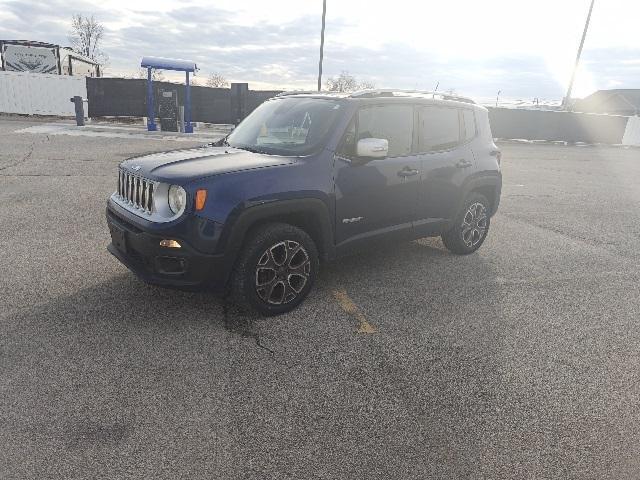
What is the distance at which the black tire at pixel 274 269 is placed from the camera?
349 cm

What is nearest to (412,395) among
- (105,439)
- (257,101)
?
(105,439)

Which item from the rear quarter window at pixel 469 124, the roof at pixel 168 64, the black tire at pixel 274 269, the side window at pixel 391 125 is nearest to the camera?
the black tire at pixel 274 269

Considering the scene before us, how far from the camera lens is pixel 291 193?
139 inches

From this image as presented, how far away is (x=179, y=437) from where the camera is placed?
2393mm

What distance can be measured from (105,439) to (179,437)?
38 centimetres

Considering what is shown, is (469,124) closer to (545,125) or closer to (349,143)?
(349,143)

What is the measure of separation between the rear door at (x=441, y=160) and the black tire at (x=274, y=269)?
150 centimetres

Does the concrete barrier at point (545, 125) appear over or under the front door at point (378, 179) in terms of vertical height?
over

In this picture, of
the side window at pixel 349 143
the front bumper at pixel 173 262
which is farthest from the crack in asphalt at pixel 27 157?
the side window at pixel 349 143

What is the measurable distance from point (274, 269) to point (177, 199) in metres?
0.93

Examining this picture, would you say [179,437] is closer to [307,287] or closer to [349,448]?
[349,448]

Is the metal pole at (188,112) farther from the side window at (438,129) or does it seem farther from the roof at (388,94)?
the side window at (438,129)

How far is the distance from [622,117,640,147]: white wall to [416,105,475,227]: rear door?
30.1m

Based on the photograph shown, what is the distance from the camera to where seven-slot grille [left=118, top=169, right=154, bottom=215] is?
11.3 feet
